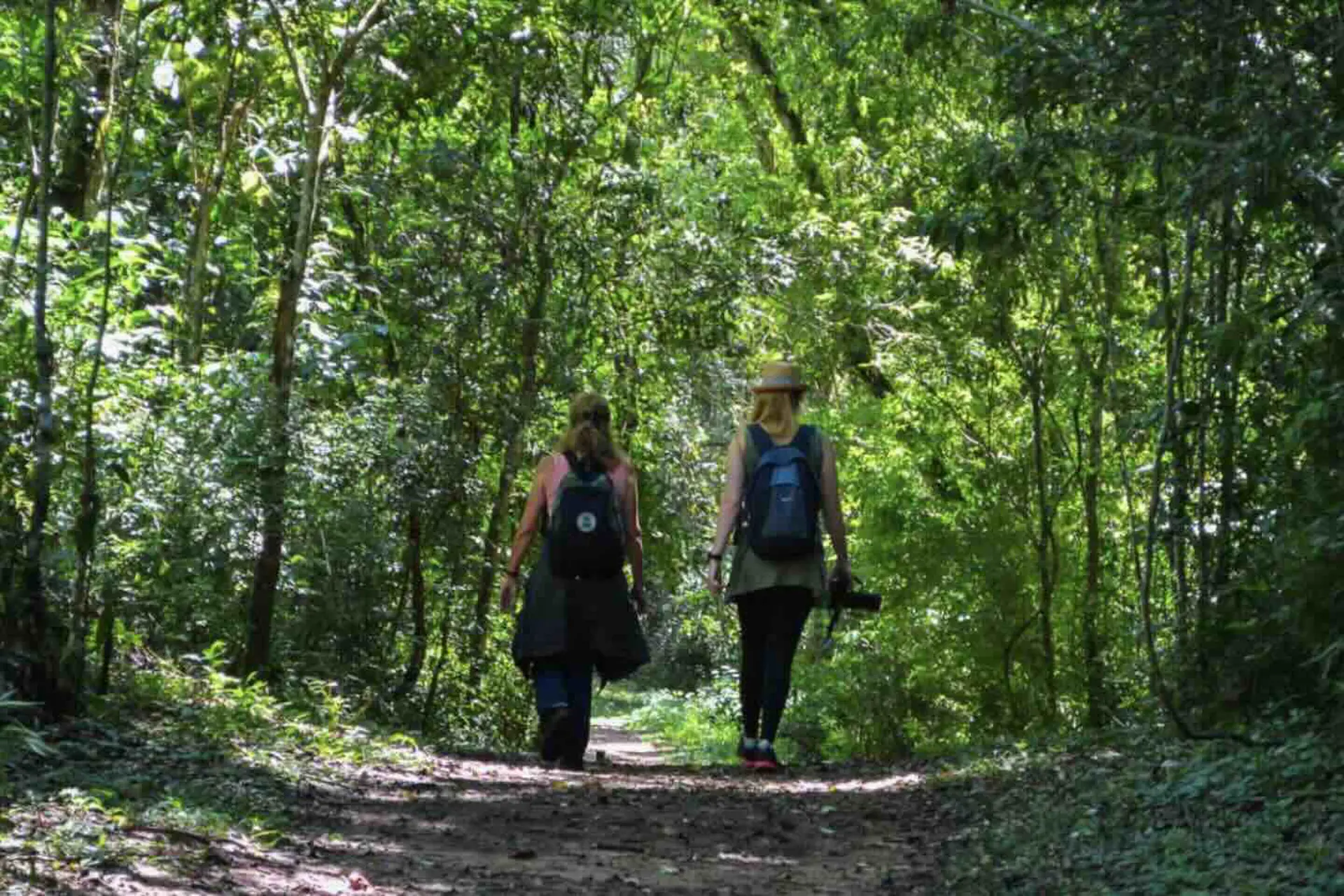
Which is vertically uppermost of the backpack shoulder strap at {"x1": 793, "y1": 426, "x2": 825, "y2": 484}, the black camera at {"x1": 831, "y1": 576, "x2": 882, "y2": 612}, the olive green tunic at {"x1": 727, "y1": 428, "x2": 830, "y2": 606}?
the backpack shoulder strap at {"x1": 793, "y1": 426, "x2": 825, "y2": 484}

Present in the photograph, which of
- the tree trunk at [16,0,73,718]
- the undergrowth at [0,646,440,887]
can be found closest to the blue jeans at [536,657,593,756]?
the undergrowth at [0,646,440,887]

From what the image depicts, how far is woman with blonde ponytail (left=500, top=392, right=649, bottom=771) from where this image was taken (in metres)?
10.0

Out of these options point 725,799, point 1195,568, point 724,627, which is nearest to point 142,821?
point 725,799

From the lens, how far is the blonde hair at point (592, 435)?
33.1 feet

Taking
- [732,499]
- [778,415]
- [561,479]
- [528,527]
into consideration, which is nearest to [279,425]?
[528,527]

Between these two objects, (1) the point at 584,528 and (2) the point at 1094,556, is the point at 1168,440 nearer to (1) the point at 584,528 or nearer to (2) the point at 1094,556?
(1) the point at 584,528

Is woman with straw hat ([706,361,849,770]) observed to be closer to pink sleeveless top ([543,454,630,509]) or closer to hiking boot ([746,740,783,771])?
hiking boot ([746,740,783,771])

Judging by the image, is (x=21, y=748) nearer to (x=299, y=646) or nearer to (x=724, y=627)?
(x=299, y=646)

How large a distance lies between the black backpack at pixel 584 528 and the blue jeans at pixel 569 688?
513 millimetres

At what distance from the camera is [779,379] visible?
1027 centimetres

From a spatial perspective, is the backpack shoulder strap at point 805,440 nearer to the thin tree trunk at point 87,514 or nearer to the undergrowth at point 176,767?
the undergrowth at point 176,767

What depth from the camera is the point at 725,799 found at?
8.56m

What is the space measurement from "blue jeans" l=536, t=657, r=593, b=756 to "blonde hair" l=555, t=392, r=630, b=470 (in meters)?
1.15

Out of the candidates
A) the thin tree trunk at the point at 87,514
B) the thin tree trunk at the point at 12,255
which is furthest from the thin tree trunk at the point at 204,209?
the thin tree trunk at the point at 87,514
